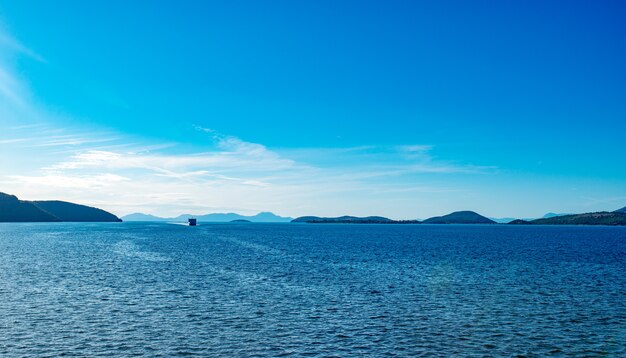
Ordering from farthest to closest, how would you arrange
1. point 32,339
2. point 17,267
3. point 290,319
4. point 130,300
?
point 17,267 → point 130,300 → point 290,319 → point 32,339

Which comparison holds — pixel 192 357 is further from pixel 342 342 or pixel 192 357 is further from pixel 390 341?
pixel 390 341


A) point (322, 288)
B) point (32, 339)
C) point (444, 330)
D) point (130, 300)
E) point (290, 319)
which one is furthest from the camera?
point (322, 288)

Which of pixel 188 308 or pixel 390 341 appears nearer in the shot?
pixel 390 341

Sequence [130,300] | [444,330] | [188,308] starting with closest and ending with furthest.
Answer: [444,330]
[188,308]
[130,300]

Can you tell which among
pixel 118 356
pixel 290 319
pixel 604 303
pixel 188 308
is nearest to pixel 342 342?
pixel 290 319

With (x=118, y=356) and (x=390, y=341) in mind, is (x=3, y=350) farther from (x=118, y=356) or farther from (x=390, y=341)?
(x=390, y=341)

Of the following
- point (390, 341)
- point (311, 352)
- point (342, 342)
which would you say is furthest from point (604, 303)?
point (311, 352)

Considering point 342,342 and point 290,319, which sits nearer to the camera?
point 342,342

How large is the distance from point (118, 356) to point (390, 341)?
21.4m

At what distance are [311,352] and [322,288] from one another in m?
30.8

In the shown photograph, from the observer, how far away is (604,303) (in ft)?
183

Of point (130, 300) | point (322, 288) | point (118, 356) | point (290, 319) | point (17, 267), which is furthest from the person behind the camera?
point (17, 267)

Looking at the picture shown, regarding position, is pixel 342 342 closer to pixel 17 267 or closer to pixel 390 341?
Answer: pixel 390 341

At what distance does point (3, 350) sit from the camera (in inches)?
1358
